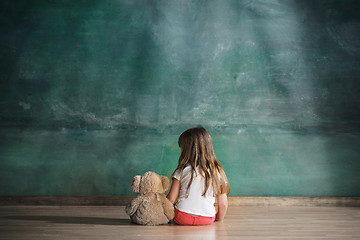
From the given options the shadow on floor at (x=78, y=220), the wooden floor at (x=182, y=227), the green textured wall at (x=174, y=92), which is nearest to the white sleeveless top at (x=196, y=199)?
the wooden floor at (x=182, y=227)

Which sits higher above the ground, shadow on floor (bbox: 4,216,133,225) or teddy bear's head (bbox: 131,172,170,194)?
teddy bear's head (bbox: 131,172,170,194)

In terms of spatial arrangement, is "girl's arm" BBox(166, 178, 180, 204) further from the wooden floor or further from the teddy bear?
the wooden floor

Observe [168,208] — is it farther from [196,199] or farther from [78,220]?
[78,220]

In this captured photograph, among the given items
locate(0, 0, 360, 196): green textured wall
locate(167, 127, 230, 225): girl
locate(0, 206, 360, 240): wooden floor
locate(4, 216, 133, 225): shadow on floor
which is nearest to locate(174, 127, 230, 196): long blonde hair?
locate(167, 127, 230, 225): girl

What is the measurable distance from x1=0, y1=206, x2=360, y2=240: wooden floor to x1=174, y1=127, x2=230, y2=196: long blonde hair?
0.28 m

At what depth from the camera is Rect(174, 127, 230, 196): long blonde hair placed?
7.53 feet

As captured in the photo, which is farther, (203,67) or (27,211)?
(203,67)

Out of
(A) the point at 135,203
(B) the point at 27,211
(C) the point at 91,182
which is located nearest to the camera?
(A) the point at 135,203

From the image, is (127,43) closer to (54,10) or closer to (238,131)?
(54,10)

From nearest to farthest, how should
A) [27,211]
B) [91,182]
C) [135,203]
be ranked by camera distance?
[135,203] → [27,211] → [91,182]

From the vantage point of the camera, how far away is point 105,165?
3.24 metres

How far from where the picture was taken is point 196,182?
2.28 m

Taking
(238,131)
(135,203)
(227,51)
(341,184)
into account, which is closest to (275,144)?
(238,131)

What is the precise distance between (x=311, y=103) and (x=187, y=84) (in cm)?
115
